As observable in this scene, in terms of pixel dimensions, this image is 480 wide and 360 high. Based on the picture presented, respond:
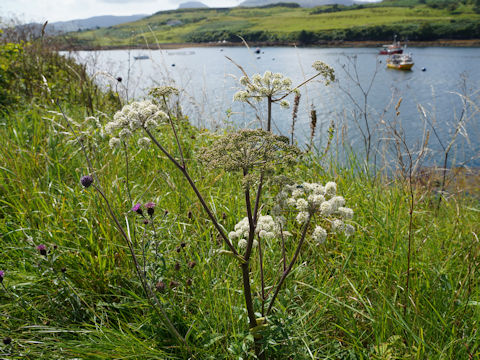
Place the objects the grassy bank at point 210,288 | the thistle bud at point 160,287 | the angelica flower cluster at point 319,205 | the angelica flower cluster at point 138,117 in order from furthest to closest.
Answer: 1. the thistle bud at point 160,287
2. the grassy bank at point 210,288
3. the angelica flower cluster at point 138,117
4. the angelica flower cluster at point 319,205

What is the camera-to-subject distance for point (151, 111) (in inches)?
66.5

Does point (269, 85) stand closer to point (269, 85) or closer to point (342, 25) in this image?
point (269, 85)

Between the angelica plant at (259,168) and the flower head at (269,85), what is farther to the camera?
the flower head at (269,85)

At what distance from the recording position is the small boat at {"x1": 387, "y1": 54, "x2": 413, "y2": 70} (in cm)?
3139

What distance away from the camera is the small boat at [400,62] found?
3139 cm

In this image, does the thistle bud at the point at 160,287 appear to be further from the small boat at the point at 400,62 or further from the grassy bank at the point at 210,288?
the small boat at the point at 400,62

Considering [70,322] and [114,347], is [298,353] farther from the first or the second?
[70,322]

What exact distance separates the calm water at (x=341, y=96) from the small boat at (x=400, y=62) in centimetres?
72

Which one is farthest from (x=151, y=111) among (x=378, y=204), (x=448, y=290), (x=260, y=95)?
(x=378, y=204)

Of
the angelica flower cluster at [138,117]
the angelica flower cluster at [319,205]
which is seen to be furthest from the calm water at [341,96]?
the angelica flower cluster at [319,205]

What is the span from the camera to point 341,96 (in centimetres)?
1333

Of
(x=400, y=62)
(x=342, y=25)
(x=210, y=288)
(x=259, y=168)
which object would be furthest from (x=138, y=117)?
(x=342, y=25)

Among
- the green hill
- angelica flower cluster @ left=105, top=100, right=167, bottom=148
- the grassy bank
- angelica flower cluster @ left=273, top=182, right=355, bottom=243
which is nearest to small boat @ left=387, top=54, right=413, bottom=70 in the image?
the green hill

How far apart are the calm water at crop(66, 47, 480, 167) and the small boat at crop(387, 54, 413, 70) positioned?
28.2 inches
